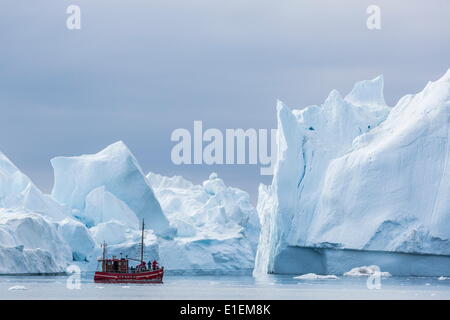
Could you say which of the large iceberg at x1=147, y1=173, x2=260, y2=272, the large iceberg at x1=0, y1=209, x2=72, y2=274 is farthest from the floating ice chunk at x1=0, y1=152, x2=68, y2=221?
the large iceberg at x1=147, y1=173, x2=260, y2=272

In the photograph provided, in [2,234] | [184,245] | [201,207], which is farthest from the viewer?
[201,207]

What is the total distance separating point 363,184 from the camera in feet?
142

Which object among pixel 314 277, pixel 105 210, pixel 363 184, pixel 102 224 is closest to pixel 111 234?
pixel 102 224

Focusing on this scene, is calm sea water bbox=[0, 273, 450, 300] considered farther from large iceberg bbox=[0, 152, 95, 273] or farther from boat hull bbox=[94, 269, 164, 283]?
large iceberg bbox=[0, 152, 95, 273]

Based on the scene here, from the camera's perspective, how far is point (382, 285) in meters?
36.2

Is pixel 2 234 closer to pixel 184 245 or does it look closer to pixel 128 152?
pixel 128 152

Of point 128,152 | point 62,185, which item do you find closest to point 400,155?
point 128,152

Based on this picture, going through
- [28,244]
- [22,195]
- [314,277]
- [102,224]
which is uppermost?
[22,195]

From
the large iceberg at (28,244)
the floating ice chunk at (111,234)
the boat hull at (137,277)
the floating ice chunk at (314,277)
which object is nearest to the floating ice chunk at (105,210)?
the floating ice chunk at (111,234)

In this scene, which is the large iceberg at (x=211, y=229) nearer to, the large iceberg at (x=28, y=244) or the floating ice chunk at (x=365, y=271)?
the large iceberg at (x=28, y=244)

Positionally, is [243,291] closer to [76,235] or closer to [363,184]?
[363,184]

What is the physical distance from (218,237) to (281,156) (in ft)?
48.9
